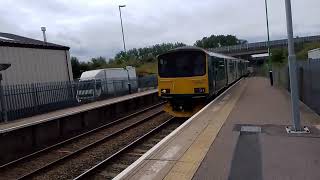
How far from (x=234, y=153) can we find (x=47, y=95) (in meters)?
18.9

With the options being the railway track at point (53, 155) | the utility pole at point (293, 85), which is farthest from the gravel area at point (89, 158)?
the utility pole at point (293, 85)

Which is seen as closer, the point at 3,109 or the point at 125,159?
the point at 125,159

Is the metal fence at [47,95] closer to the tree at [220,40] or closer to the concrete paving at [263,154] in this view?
the concrete paving at [263,154]

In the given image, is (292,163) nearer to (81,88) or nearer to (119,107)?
(119,107)

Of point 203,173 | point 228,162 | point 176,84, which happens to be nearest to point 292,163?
point 228,162

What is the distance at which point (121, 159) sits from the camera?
1221cm

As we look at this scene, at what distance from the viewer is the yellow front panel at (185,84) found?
19.4m

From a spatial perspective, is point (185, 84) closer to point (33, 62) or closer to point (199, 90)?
point (199, 90)

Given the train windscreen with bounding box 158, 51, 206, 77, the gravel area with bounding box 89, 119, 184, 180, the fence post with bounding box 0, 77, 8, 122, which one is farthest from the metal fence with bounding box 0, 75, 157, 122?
the gravel area with bounding box 89, 119, 184, 180

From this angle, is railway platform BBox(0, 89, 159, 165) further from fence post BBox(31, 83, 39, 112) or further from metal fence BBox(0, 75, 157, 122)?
fence post BBox(31, 83, 39, 112)

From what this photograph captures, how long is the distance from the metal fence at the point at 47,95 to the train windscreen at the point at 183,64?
766 centimetres

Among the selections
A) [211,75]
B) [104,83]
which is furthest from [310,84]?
[104,83]

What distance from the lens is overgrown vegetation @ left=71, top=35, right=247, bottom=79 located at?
75500 mm

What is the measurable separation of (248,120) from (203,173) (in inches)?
270
